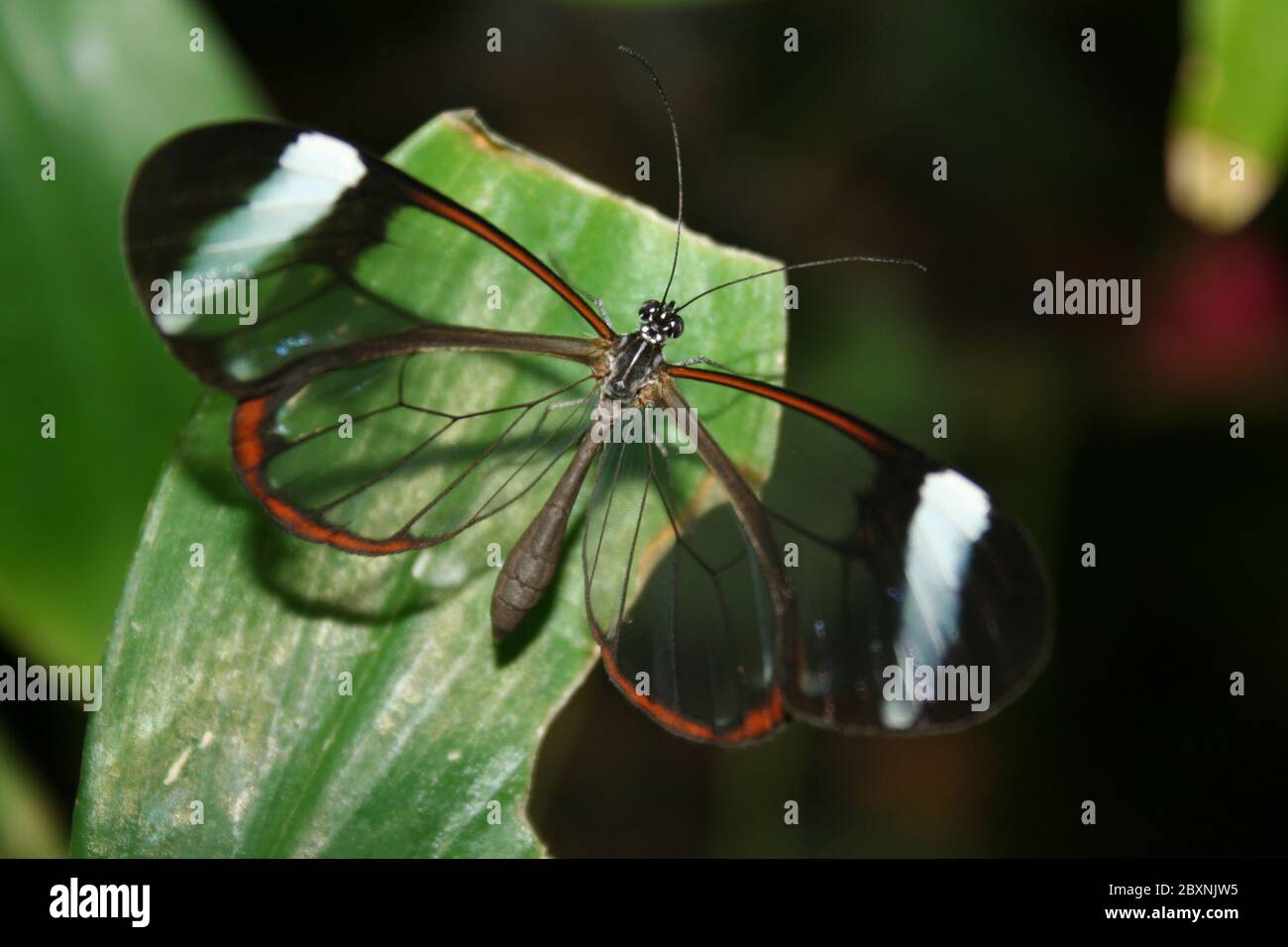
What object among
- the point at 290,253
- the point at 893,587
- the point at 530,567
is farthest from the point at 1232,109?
the point at 290,253

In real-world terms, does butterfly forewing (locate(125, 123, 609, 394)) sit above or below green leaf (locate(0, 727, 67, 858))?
above

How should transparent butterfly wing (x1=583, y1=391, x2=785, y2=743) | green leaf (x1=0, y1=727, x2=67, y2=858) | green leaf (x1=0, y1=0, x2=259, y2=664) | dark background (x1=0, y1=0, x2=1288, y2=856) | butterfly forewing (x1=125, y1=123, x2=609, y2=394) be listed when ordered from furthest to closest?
dark background (x1=0, y1=0, x2=1288, y2=856) < green leaf (x1=0, y1=727, x2=67, y2=858) < green leaf (x1=0, y1=0, x2=259, y2=664) < transparent butterfly wing (x1=583, y1=391, x2=785, y2=743) < butterfly forewing (x1=125, y1=123, x2=609, y2=394)

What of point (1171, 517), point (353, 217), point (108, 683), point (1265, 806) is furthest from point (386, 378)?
point (1265, 806)

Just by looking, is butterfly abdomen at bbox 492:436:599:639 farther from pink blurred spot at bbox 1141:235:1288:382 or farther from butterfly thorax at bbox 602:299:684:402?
pink blurred spot at bbox 1141:235:1288:382

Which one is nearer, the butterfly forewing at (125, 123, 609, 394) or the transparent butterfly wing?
the butterfly forewing at (125, 123, 609, 394)

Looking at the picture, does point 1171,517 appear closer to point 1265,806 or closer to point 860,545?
point 1265,806

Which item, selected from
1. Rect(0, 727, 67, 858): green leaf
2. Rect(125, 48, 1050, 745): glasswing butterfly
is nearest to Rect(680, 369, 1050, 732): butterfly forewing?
Rect(125, 48, 1050, 745): glasswing butterfly

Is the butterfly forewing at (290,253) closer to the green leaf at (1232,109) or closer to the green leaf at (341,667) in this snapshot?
the green leaf at (341,667)
